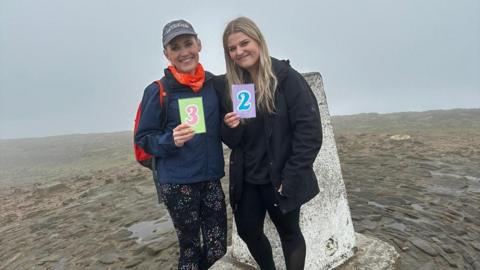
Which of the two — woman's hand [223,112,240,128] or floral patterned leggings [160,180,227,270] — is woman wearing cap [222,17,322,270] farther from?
floral patterned leggings [160,180,227,270]

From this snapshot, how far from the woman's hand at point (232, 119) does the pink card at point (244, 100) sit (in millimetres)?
37

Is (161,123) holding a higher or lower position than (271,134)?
higher

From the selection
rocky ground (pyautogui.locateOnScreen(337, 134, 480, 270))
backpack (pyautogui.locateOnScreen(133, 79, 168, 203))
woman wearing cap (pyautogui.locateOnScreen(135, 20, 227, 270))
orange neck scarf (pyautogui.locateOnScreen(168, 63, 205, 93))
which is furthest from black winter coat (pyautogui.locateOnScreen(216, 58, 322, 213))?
rocky ground (pyautogui.locateOnScreen(337, 134, 480, 270))

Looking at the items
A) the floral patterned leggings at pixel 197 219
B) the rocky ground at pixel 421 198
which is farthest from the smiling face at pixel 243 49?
the rocky ground at pixel 421 198

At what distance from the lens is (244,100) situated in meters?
3.25

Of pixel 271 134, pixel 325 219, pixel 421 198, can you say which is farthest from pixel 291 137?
pixel 421 198

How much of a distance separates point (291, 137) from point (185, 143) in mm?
998

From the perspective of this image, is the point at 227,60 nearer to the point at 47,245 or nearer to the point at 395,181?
the point at 47,245

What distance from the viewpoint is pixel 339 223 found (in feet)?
14.8

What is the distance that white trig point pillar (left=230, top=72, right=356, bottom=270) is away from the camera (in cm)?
429

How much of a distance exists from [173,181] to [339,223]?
7.20ft

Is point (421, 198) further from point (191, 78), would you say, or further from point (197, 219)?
point (191, 78)

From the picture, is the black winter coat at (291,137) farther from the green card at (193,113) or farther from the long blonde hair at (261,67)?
the green card at (193,113)

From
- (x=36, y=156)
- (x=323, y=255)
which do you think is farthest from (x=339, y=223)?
(x=36, y=156)
